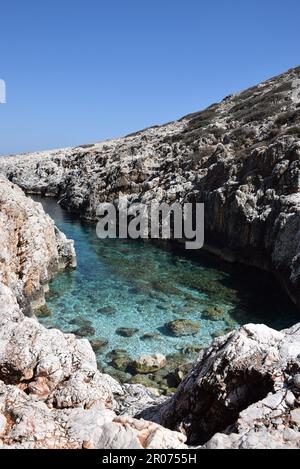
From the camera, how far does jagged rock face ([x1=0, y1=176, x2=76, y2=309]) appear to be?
2459 cm

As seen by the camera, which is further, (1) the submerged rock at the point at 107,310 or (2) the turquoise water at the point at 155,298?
(1) the submerged rock at the point at 107,310

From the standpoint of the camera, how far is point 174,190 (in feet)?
175

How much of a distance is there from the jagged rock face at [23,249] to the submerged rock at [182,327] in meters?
9.07

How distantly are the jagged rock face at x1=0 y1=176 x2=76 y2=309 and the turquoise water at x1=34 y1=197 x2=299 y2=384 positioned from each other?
1.85m

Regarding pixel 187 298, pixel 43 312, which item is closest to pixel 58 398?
pixel 43 312

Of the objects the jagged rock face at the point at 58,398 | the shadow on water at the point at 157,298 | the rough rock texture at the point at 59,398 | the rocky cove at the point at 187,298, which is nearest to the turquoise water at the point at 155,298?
the shadow on water at the point at 157,298

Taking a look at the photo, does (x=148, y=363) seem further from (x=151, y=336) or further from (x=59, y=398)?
(x=59, y=398)

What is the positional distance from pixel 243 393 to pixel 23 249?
21.5 m

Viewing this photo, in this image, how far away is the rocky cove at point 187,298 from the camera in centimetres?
831

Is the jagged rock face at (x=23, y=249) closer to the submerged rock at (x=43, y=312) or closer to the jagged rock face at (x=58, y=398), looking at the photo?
the submerged rock at (x=43, y=312)

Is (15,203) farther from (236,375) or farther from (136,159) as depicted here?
(136,159)

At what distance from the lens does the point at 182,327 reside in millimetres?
25188

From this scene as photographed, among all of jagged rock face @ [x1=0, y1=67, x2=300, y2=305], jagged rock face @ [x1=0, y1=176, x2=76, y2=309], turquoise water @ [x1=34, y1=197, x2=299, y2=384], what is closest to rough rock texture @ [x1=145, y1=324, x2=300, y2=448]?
turquoise water @ [x1=34, y1=197, x2=299, y2=384]

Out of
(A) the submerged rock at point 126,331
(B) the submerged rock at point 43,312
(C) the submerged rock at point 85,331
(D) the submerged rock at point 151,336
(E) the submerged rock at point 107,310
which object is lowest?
(D) the submerged rock at point 151,336
